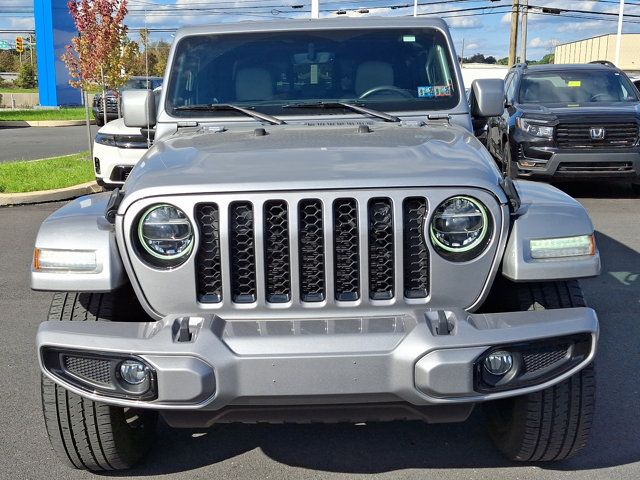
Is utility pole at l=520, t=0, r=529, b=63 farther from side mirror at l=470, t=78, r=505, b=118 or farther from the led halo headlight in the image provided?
side mirror at l=470, t=78, r=505, b=118

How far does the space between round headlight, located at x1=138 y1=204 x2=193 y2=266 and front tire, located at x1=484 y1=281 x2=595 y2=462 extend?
4.38 feet

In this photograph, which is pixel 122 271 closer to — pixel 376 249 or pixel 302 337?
pixel 302 337

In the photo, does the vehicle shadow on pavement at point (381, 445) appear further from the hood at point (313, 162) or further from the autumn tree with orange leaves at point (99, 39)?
the autumn tree with orange leaves at point (99, 39)

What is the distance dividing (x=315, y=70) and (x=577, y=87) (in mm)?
8374

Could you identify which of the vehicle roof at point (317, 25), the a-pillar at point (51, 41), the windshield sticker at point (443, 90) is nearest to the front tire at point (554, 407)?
the windshield sticker at point (443, 90)

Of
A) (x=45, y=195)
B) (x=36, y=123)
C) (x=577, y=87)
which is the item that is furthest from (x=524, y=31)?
(x=45, y=195)

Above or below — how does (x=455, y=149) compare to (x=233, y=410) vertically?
above

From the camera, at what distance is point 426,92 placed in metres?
4.50

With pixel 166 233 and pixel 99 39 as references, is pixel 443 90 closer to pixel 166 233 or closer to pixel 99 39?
pixel 166 233

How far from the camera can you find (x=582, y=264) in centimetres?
308

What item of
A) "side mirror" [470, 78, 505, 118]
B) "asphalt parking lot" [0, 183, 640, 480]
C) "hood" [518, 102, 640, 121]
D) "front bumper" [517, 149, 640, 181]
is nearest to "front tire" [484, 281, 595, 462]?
"asphalt parking lot" [0, 183, 640, 480]

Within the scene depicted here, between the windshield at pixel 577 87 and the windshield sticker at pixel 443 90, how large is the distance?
303 inches

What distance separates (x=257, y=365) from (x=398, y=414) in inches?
23.9

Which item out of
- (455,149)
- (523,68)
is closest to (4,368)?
(455,149)
